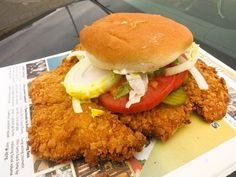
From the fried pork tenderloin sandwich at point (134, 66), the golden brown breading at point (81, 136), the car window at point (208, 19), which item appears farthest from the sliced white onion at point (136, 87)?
the car window at point (208, 19)

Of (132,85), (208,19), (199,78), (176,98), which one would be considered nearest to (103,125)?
(132,85)

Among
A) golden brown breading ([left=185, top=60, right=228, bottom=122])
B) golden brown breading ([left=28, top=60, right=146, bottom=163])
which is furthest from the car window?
golden brown breading ([left=28, top=60, right=146, bottom=163])

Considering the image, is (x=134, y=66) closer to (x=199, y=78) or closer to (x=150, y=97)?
(x=150, y=97)

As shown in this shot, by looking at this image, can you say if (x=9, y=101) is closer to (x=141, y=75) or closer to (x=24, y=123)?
(x=24, y=123)

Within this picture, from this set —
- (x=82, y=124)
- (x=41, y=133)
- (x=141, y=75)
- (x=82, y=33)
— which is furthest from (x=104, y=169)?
(x=82, y=33)

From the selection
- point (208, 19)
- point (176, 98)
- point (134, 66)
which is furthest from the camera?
point (208, 19)

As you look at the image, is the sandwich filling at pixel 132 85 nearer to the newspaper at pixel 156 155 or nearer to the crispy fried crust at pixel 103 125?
the crispy fried crust at pixel 103 125

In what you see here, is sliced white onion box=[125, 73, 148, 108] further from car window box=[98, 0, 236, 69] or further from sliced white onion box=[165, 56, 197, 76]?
car window box=[98, 0, 236, 69]
